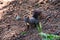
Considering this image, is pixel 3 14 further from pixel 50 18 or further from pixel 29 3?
pixel 50 18

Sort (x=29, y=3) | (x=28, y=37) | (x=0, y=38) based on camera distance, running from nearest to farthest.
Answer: (x=28, y=37) → (x=0, y=38) → (x=29, y=3)

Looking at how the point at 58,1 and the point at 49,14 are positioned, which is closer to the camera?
the point at 49,14

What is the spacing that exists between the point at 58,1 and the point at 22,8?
66 centimetres

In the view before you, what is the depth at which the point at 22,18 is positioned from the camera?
131 inches

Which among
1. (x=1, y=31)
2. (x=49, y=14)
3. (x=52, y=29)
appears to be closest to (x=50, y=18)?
(x=49, y=14)

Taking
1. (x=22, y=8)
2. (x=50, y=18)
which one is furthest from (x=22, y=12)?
(x=50, y=18)

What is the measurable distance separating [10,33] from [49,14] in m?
0.71

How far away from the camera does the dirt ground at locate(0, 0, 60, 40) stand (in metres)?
2.83

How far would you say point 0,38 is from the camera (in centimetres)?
294

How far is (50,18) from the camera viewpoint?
308 centimetres

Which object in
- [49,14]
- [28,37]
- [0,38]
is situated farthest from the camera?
[49,14]

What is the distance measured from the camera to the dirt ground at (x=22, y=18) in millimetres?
2828

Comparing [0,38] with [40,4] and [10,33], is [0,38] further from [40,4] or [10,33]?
[40,4]

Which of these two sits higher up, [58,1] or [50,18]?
[58,1]
